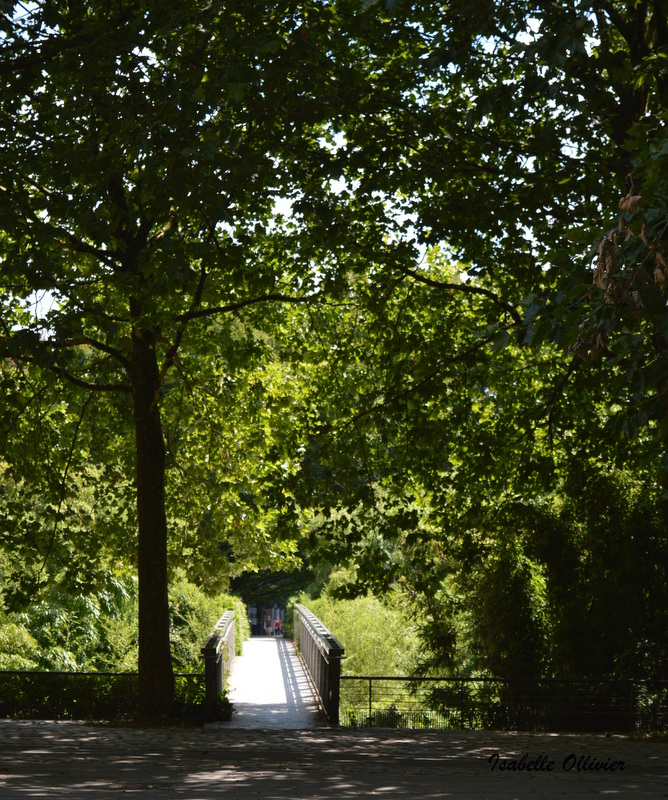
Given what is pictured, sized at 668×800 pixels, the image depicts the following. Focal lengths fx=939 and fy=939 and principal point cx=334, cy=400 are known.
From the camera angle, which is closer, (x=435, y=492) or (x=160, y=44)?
(x=160, y=44)

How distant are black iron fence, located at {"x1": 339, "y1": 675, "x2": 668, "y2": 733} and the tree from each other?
4995 millimetres

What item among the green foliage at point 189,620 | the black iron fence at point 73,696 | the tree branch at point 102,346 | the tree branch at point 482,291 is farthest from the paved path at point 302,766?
the green foliage at point 189,620

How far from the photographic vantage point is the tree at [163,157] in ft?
28.3

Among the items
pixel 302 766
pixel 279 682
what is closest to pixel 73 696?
pixel 279 682

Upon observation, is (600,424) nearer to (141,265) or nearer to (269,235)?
(269,235)

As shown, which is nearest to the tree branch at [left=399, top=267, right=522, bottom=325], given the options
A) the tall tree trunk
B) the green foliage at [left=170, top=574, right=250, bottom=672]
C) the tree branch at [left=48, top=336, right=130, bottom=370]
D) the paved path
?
the tall tree trunk

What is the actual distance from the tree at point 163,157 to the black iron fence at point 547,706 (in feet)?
16.4

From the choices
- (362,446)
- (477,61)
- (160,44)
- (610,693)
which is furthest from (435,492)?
(160,44)

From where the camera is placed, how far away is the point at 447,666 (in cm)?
1720

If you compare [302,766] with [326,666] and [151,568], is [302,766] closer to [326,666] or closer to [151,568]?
[151,568]

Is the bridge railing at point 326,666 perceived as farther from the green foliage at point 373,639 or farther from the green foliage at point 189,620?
Answer: the green foliage at point 373,639

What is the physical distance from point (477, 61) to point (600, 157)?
6.88 ft

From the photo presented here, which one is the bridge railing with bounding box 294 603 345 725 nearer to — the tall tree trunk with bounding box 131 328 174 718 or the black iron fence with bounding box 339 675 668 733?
the black iron fence with bounding box 339 675 668 733

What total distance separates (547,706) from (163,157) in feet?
33.6
